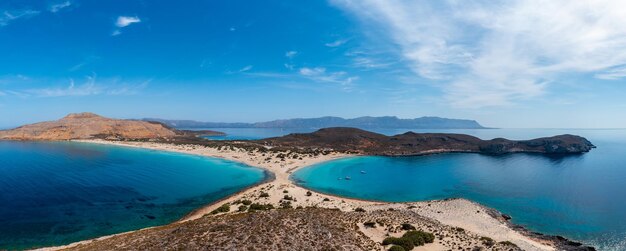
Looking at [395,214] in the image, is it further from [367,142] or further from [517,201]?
[367,142]

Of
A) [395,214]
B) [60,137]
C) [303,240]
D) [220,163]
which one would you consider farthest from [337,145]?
[60,137]

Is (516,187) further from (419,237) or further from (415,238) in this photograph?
(415,238)

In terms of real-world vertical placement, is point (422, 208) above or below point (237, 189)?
above

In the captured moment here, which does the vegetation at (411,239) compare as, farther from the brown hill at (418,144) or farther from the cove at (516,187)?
the brown hill at (418,144)

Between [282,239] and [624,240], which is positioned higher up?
[282,239]

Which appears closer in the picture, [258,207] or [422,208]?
[258,207]

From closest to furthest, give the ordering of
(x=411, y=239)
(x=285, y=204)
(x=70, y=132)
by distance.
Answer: (x=411, y=239)
(x=285, y=204)
(x=70, y=132)

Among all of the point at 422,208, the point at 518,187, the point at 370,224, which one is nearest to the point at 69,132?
the point at 422,208
